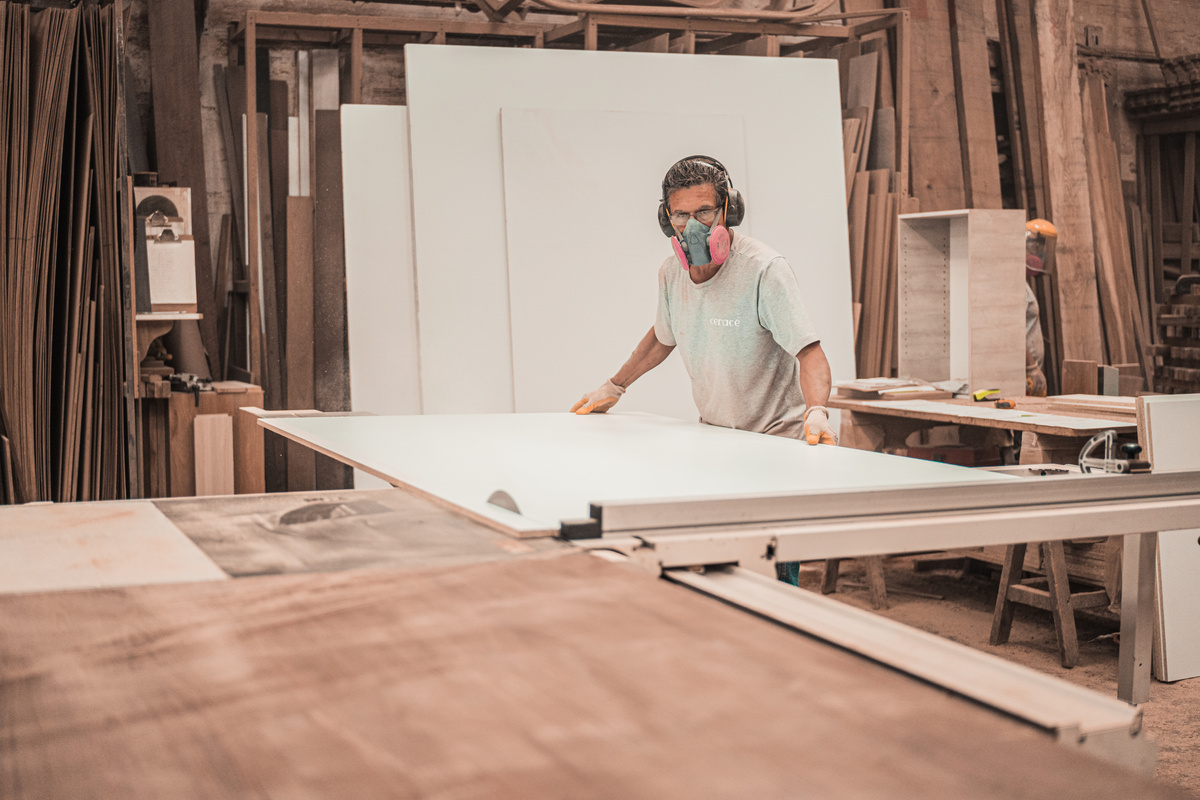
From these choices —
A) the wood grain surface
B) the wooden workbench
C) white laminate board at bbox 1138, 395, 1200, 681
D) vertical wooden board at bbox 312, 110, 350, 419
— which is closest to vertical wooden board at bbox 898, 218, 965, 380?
the wooden workbench

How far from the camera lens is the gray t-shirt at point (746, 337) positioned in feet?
9.41

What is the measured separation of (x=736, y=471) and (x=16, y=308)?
3.21m

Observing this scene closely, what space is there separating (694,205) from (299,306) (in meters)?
2.80

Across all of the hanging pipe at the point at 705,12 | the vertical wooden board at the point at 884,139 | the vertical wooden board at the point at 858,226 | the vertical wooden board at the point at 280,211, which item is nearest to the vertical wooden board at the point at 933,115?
the vertical wooden board at the point at 884,139

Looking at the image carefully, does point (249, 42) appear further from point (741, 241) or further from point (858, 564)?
point (858, 564)

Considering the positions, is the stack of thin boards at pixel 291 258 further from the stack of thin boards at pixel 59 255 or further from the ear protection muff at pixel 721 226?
the ear protection muff at pixel 721 226

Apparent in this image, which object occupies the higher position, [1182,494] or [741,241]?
[741,241]

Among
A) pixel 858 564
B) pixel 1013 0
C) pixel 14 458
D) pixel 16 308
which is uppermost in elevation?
pixel 1013 0

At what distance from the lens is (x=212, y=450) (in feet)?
14.2

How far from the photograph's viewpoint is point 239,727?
90 centimetres

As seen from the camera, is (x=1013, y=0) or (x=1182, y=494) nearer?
(x=1182, y=494)

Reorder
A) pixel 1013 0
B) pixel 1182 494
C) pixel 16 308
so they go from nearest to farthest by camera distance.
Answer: pixel 1182 494 → pixel 16 308 → pixel 1013 0

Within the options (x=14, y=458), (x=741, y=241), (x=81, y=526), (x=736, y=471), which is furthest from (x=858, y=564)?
(x=81, y=526)

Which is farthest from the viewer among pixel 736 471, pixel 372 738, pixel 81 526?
pixel 736 471
